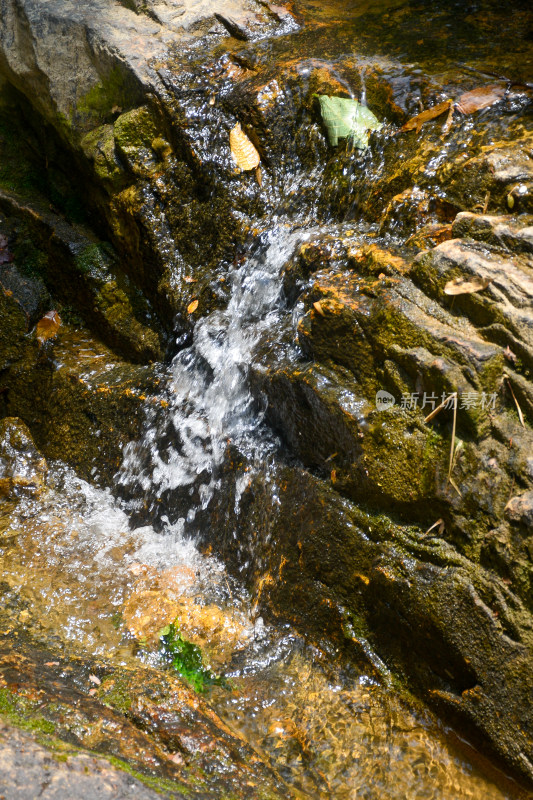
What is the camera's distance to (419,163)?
10.2 feet

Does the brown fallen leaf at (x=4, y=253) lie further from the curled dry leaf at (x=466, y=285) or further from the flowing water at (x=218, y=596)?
the curled dry leaf at (x=466, y=285)

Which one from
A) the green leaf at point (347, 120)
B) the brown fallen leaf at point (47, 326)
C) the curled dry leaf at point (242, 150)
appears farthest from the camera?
the brown fallen leaf at point (47, 326)

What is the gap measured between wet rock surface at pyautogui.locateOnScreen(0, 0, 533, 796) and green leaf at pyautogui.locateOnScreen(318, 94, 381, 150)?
3.0 inches

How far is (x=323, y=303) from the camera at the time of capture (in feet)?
8.94

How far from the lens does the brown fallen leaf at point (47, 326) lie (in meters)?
4.50

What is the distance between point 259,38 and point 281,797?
16.0ft

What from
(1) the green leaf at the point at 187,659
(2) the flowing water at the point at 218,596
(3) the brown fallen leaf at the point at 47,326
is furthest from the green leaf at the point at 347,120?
(1) the green leaf at the point at 187,659

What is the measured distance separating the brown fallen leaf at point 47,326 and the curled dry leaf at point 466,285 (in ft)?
10.4

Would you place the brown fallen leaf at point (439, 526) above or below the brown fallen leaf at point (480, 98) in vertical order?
below

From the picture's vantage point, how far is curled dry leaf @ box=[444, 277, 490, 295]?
2.34 m

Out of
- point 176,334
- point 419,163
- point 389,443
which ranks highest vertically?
point 419,163

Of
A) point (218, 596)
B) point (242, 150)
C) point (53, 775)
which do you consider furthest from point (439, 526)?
point (242, 150)

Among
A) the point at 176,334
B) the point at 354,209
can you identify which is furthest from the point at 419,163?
the point at 176,334

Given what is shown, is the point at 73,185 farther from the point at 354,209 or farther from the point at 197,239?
the point at 354,209
